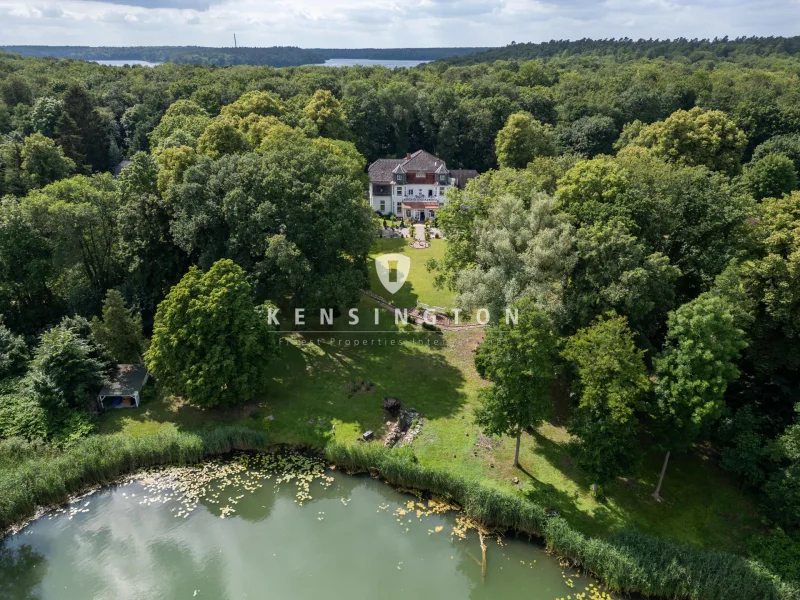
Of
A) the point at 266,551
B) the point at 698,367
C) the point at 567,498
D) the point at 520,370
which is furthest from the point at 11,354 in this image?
the point at 698,367

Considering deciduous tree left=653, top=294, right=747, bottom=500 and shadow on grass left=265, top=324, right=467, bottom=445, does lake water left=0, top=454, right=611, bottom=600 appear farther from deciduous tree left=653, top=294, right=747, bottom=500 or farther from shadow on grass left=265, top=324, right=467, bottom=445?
deciduous tree left=653, top=294, right=747, bottom=500

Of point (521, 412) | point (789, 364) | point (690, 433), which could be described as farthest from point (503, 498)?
point (789, 364)

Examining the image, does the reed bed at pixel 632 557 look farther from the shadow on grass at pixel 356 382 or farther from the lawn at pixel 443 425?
the shadow on grass at pixel 356 382

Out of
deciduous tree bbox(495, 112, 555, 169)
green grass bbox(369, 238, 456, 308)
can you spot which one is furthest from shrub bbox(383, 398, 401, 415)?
deciduous tree bbox(495, 112, 555, 169)

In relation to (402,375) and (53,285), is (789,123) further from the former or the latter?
(53,285)

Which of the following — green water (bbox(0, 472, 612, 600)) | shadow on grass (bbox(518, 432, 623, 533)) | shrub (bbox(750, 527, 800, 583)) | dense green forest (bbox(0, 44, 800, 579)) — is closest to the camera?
shrub (bbox(750, 527, 800, 583))

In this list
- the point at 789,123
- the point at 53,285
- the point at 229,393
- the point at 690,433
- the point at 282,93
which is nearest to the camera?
the point at 690,433

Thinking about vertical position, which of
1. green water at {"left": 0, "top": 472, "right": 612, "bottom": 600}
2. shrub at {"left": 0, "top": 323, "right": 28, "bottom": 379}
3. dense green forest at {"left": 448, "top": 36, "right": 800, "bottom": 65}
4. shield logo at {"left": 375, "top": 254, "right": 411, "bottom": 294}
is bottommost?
green water at {"left": 0, "top": 472, "right": 612, "bottom": 600}

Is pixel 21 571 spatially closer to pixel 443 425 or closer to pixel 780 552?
pixel 443 425
